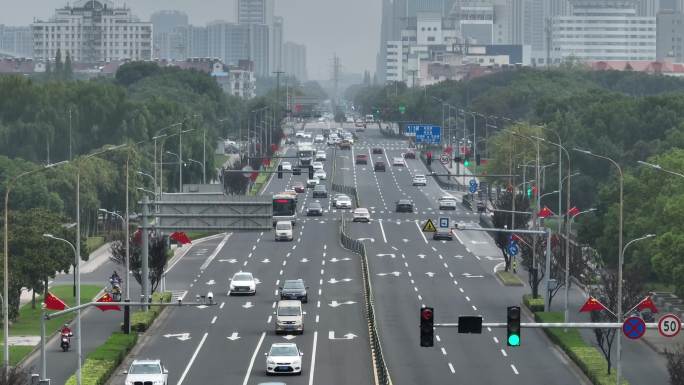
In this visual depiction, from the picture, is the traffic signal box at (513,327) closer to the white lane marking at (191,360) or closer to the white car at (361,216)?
the white lane marking at (191,360)

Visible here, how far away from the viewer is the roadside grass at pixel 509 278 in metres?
113

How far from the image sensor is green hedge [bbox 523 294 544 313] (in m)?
98.4

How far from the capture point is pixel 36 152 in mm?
184875

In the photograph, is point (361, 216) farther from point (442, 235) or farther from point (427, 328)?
point (427, 328)

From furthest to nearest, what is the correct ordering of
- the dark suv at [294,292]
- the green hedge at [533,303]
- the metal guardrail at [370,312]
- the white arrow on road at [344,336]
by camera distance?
the dark suv at [294,292] < the green hedge at [533,303] < the white arrow on road at [344,336] < the metal guardrail at [370,312]

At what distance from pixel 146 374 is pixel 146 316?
2194 centimetres

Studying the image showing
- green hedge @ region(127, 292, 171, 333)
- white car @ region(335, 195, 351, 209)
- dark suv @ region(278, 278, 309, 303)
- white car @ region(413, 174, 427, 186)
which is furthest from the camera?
white car @ region(413, 174, 427, 186)

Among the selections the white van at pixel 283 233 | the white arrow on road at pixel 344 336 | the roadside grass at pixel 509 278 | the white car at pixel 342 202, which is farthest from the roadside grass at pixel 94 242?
the white arrow on road at pixel 344 336

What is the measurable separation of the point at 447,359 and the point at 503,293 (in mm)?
26154

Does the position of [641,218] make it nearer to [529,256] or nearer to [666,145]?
[529,256]

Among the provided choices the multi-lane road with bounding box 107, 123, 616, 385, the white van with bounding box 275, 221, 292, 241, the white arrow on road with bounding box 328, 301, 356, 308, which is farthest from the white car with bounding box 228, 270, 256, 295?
the white van with bounding box 275, 221, 292, 241

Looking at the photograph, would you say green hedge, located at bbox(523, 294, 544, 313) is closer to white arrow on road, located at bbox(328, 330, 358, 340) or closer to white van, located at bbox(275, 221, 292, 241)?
white arrow on road, located at bbox(328, 330, 358, 340)

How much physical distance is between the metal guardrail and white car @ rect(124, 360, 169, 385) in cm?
842

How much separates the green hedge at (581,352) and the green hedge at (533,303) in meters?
2.89
